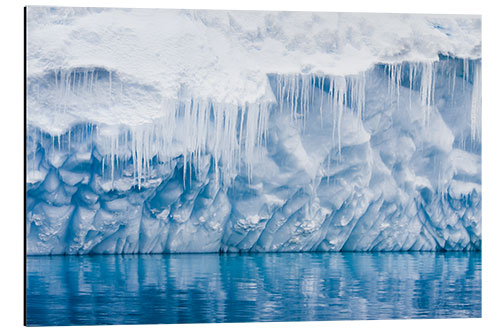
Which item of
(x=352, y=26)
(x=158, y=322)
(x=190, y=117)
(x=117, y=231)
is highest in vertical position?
(x=352, y=26)

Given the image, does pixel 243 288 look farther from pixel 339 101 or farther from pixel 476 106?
pixel 476 106

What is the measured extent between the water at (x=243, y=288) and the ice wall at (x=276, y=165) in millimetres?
390

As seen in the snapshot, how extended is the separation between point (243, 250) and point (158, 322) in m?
3.35

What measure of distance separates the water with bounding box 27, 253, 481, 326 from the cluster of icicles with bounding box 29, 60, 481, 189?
1188 mm

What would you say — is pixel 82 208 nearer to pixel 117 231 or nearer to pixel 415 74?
pixel 117 231

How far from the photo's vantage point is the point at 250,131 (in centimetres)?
987

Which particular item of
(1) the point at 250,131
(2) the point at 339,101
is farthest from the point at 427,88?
(1) the point at 250,131

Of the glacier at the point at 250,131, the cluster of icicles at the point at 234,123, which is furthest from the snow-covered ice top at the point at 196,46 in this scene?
the cluster of icicles at the point at 234,123

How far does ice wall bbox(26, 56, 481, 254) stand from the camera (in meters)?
9.39

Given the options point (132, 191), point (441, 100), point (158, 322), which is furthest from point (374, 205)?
point (158, 322)

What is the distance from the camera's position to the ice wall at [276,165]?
30.8 ft

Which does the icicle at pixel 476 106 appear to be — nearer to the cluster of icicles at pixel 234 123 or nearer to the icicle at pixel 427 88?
the cluster of icicles at pixel 234 123

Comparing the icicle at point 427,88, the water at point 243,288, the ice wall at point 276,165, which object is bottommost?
the water at point 243,288

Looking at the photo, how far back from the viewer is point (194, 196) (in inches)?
401
